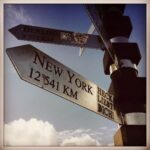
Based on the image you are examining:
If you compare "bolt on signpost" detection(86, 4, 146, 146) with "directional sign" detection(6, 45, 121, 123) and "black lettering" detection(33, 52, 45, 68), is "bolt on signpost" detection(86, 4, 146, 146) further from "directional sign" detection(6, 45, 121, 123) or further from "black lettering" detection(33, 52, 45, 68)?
"black lettering" detection(33, 52, 45, 68)

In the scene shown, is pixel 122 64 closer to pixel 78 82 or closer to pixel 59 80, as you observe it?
pixel 78 82

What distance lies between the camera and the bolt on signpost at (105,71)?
6.40 feet

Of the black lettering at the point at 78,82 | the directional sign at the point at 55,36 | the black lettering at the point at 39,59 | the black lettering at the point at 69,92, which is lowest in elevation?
the black lettering at the point at 69,92

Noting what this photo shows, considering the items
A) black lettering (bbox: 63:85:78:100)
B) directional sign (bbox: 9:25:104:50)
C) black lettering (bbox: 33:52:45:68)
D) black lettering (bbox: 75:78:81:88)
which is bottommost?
black lettering (bbox: 63:85:78:100)

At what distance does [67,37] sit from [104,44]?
250 millimetres

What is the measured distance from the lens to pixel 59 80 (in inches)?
77.9

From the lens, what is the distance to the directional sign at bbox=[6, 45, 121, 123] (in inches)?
76.7

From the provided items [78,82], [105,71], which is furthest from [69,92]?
[105,71]

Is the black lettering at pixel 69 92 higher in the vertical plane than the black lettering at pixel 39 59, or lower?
lower

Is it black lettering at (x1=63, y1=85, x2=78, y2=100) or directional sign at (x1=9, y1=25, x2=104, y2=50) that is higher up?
directional sign at (x1=9, y1=25, x2=104, y2=50)

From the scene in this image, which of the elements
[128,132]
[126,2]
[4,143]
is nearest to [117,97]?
[128,132]

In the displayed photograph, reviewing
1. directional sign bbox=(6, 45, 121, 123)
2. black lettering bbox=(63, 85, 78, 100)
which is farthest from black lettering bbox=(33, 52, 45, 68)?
black lettering bbox=(63, 85, 78, 100)

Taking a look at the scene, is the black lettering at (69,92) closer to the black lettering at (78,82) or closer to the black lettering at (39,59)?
the black lettering at (78,82)

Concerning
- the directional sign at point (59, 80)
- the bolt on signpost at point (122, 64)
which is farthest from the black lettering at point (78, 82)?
the bolt on signpost at point (122, 64)
